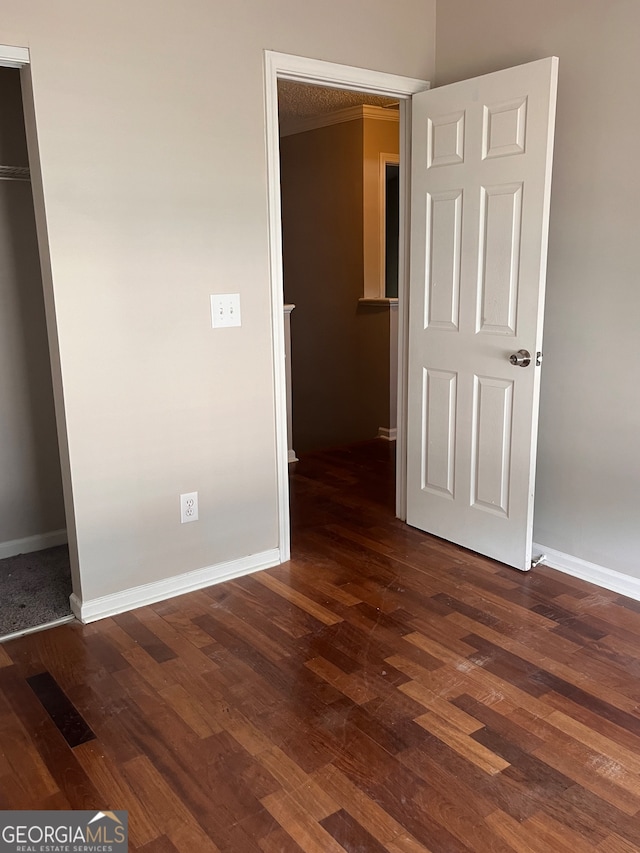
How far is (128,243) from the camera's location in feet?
8.73

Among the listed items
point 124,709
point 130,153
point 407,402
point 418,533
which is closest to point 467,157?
point 407,402

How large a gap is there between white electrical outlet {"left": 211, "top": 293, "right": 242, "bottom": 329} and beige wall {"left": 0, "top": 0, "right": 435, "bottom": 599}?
0.04 meters

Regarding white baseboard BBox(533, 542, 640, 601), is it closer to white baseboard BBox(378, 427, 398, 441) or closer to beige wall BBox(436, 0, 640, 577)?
beige wall BBox(436, 0, 640, 577)

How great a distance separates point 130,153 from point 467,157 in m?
1.38

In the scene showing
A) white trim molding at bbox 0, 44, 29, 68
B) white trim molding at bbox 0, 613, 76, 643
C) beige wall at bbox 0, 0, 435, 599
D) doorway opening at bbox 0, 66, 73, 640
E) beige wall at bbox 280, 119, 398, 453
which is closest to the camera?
white trim molding at bbox 0, 44, 29, 68

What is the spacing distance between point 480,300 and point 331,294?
318 centimetres

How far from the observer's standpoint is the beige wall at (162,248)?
2.51m

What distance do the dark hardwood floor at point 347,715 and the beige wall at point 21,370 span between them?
0.97 m

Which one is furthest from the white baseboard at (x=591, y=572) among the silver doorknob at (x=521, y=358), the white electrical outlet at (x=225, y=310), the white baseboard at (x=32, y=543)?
the white baseboard at (x=32, y=543)

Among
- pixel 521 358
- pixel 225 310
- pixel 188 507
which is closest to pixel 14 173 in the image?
pixel 225 310

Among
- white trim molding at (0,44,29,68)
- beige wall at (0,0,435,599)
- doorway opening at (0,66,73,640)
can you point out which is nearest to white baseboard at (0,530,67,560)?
doorway opening at (0,66,73,640)

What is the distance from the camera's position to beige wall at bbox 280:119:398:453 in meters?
5.81

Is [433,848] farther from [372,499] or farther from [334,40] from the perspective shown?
[334,40]
